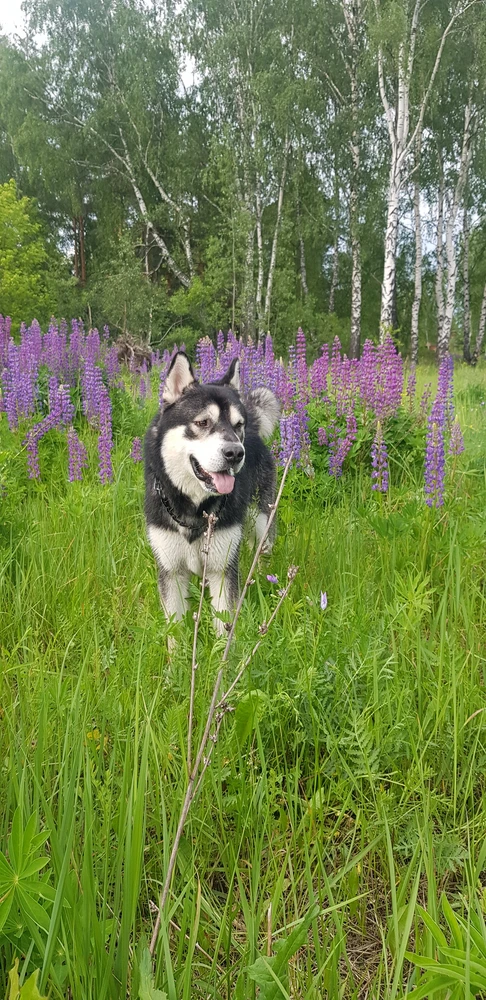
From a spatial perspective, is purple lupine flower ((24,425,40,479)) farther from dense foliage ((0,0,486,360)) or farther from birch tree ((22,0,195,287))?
birch tree ((22,0,195,287))

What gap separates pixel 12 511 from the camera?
331 centimetres

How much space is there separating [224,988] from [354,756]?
699 millimetres

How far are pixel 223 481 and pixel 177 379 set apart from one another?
800 mm

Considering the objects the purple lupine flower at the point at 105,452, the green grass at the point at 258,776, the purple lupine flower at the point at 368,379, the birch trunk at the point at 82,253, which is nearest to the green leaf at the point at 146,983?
the green grass at the point at 258,776

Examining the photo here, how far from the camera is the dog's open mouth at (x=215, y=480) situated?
8.64 ft

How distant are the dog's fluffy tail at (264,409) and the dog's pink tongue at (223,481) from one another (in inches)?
53.5

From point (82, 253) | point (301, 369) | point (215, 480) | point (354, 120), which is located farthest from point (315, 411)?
point (82, 253)

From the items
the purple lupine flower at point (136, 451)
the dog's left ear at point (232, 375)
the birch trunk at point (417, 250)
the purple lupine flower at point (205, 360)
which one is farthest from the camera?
the birch trunk at point (417, 250)

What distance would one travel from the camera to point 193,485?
2846 millimetres

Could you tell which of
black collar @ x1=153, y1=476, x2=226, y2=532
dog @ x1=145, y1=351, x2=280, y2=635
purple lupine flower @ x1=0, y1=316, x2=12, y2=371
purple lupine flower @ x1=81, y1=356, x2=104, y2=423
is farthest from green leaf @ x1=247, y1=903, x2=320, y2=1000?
purple lupine flower @ x1=0, y1=316, x2=12, y2=371

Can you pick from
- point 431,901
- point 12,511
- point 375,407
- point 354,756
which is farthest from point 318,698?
point 375,407

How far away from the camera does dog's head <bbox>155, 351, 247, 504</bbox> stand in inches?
103

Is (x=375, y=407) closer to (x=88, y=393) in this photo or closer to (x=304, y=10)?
(x=88, y=393)

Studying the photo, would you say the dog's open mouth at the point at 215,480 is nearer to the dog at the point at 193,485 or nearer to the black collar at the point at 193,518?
the dog at the point at 193,485
